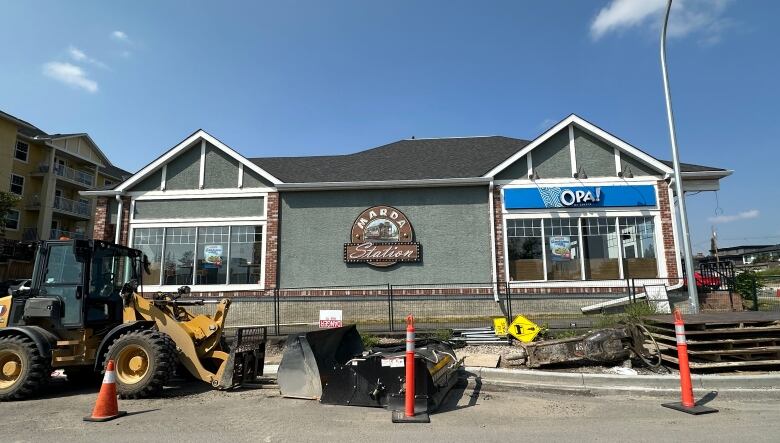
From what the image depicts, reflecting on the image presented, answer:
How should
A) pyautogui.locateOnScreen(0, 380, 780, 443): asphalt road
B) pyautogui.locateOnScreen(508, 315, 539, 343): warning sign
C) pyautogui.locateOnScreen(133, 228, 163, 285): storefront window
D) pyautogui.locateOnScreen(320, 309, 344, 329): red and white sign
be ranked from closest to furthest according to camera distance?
pyautogui.locateOnScreen(0, 380, 780, 443): asphalt road
pyautogui.locateOnScreen(508, 315, 539, 343): warning sign
pyautogui.locateOnScreen(320, 309, 344, 329): red and white sign
pyautogui.locateOnScreen(133, 228, 163, 285): storefront window

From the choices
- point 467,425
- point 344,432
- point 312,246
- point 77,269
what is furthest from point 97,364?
point 312,246

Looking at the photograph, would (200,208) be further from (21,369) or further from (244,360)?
(244,360)

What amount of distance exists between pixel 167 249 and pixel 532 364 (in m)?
13.0

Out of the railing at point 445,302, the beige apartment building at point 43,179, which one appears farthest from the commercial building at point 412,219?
the beige apartment building at point 43,179

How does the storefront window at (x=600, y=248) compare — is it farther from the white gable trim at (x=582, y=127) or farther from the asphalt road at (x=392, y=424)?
the asphalt road at (x=392, y=424)

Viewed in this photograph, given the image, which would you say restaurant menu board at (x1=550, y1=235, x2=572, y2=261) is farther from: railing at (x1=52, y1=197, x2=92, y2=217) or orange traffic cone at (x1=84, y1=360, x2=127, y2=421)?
railing at (x1=52, y1=197, x2=92, y2=217)

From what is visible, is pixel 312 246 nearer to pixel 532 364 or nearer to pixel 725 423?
pixel 532 364

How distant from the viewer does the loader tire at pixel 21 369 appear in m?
7.04

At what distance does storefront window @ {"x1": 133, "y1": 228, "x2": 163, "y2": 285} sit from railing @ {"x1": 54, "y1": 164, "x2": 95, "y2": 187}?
3061cm

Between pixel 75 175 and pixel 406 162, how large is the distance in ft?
125

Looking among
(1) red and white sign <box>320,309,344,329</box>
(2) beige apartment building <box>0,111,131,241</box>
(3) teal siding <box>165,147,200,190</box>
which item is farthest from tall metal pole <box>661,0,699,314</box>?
(2) beige apartment building <box>0,111,131,241</box>

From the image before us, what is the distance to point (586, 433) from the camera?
4953 mm

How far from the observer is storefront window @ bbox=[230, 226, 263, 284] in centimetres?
1524

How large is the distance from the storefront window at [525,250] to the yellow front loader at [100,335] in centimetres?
911
